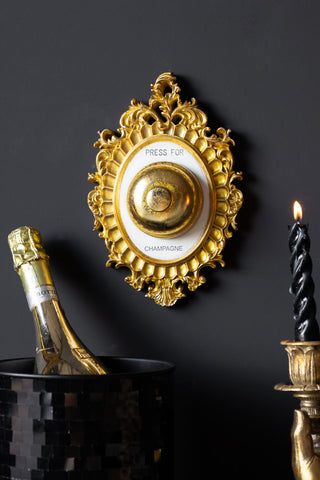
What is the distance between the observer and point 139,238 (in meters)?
1.00

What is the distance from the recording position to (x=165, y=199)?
0.96 metres

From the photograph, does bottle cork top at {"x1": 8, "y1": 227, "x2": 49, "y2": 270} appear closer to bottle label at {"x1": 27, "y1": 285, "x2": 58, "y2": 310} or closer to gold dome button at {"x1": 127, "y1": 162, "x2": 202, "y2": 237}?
bottle label at {"x1": 27, "y1": 285, "x2": 58, "y2": 310}

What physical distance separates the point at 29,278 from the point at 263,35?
0.49m

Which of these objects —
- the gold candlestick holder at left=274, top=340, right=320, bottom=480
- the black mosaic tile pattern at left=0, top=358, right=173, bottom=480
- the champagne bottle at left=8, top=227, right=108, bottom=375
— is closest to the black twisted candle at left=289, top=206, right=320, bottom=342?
the gold candlestick holder at left=274, top=340, right=320, bottom=480

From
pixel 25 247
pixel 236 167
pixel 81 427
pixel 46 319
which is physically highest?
pixel 236 167

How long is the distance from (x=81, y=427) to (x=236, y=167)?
44 cm

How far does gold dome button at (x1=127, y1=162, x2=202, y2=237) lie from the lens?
96cm

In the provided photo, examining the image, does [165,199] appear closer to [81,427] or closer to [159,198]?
[159,198]

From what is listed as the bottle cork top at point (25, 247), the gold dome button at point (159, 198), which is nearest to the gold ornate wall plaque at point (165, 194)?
the gold dome button at point (159, 198)

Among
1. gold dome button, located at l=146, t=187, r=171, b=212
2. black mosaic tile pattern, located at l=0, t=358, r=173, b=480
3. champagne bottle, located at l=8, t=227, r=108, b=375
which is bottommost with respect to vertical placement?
black mosaic tile pattern, located at l=0, t=358, r=173, b=480

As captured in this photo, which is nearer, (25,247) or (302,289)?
(302,289)

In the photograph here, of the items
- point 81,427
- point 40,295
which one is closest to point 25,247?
point 40,295

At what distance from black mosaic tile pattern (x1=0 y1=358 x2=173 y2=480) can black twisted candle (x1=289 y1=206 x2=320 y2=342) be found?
0.62 feet

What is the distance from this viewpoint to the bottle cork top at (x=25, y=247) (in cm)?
96
